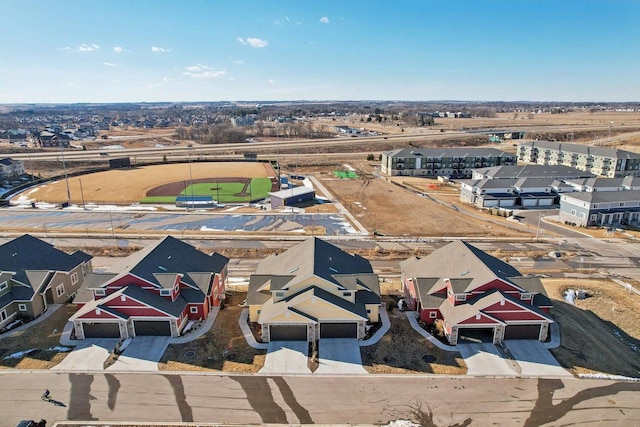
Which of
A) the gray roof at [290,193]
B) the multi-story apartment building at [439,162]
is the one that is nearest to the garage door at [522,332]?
the gray roof at [290,193]

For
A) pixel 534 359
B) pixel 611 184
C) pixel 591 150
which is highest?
pixel 591 150

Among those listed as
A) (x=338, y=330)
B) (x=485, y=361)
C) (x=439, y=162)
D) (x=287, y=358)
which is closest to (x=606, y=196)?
(x=439, y=162)

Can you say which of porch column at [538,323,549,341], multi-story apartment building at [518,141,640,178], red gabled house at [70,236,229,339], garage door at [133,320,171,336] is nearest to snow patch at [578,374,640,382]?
porch column at [538,323,549,341]

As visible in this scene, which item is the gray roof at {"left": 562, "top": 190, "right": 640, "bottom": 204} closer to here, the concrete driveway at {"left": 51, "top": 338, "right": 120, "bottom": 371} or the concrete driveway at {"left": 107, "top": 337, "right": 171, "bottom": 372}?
the concrete driveway at {"left": 107, "top": 337, "right": 171, "bottom": 372}

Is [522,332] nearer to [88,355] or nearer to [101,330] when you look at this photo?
[88,355]

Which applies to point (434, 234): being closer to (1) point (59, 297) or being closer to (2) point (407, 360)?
(2) point (407, 360)
